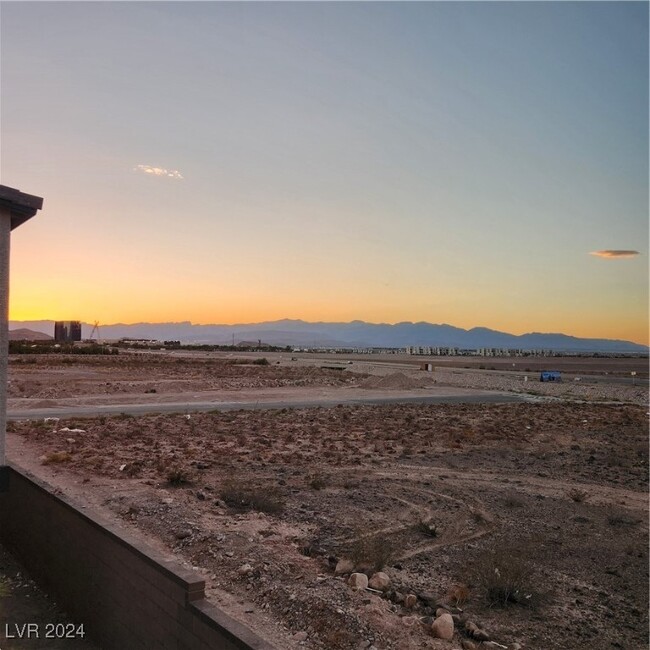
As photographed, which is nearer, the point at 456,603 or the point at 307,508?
the point at 456,603

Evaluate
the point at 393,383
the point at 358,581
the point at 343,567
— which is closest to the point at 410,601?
the point at 358,581

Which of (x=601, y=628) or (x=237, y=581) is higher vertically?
(x=237, y=581)

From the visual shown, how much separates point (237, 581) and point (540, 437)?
1830 centimetres

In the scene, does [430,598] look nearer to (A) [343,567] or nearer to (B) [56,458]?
(A) [343,567]

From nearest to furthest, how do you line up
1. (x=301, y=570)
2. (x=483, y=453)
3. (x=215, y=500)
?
1. (x=301, y=570)
2. (x=215, y=500)
3. (x=483, y=453)

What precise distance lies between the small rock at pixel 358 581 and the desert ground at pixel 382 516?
0.02 meters

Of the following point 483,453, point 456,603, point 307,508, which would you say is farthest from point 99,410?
point 456,603

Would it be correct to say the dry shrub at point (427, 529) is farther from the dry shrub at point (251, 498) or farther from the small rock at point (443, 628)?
the small rock at point (443, 628)

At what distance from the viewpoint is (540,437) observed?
75.9ft

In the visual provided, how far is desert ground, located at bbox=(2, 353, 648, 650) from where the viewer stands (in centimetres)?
699

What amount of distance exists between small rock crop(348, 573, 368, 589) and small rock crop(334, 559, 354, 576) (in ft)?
0.88

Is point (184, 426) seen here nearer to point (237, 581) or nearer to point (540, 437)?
point (540, 437)

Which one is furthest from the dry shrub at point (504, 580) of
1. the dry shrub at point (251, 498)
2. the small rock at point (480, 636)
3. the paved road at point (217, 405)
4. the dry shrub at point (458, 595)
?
the paved road at point (217, 405)

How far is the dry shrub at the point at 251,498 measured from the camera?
10766 mm
